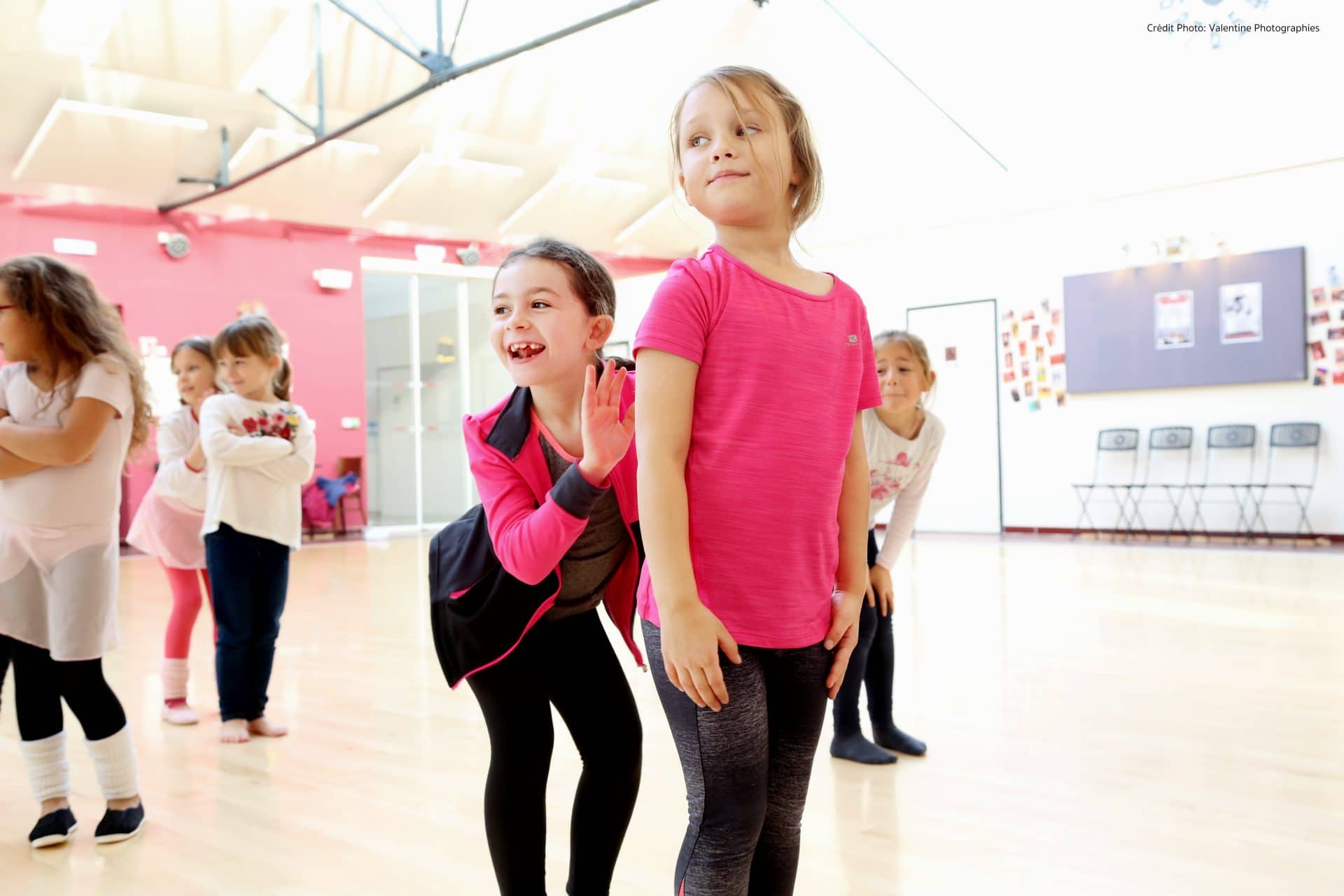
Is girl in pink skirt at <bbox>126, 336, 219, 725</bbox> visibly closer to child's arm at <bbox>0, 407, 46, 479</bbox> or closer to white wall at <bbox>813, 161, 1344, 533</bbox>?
child's arm at <bbox>0, 407, 46, 479</bbox>

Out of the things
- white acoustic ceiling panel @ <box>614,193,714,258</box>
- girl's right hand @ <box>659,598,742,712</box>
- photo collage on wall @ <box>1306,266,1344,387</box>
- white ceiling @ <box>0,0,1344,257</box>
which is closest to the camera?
girl's right hand @ <box>659,598,742,712</box>

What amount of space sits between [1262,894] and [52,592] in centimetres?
243

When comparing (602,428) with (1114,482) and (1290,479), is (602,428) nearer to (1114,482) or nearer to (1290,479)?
(1290,479)

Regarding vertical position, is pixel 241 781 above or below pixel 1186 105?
below

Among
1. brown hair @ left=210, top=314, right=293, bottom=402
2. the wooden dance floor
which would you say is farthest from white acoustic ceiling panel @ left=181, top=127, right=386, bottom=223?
brown hair @ left=210, top=314, right=293, bottom=402

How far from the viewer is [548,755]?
1492 mm

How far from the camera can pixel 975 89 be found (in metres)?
8.04

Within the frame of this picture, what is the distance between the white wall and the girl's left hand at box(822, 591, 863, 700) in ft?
26.9

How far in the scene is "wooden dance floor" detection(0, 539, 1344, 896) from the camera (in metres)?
2.02

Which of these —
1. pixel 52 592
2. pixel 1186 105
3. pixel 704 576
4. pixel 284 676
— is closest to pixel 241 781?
pixel 52 592

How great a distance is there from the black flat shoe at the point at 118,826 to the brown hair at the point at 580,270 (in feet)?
5.26

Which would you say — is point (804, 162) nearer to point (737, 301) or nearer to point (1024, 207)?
point (737, 301)

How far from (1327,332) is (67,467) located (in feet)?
29.0

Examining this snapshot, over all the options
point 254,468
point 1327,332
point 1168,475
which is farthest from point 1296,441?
Answer: point 254,468
